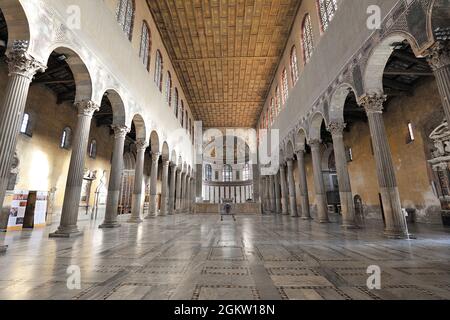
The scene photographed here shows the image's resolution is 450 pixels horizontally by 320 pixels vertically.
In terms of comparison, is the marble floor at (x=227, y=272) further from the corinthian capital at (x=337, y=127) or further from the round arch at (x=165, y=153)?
the round arch at (x=165, y=153)

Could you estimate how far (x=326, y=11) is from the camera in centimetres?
1137

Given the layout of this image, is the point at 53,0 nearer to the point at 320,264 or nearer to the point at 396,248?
the point at 320,264

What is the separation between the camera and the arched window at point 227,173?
43.7 m

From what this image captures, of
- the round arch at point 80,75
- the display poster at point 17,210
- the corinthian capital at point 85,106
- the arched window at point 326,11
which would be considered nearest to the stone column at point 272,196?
the arched window at point 326,11

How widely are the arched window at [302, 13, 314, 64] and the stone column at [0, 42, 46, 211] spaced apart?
42.2 feet

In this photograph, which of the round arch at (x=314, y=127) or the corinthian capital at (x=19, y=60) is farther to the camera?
the round arch at (x=314, y=127)

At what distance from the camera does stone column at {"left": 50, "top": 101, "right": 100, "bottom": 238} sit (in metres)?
7.60

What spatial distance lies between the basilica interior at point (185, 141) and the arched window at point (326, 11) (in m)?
0.09

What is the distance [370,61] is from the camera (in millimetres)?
7715

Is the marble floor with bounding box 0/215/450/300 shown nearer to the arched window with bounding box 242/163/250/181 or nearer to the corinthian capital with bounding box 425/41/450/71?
the corinthian capital with bounding box 425/41/450/71

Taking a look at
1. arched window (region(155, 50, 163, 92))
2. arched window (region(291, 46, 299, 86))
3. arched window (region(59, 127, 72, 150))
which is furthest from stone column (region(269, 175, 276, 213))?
arched window (region(59, 127, 72, 150))

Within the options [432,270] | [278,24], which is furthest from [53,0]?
[278,24]

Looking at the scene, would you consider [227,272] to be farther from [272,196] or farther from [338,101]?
[272,196]

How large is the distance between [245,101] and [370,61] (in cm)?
2047
